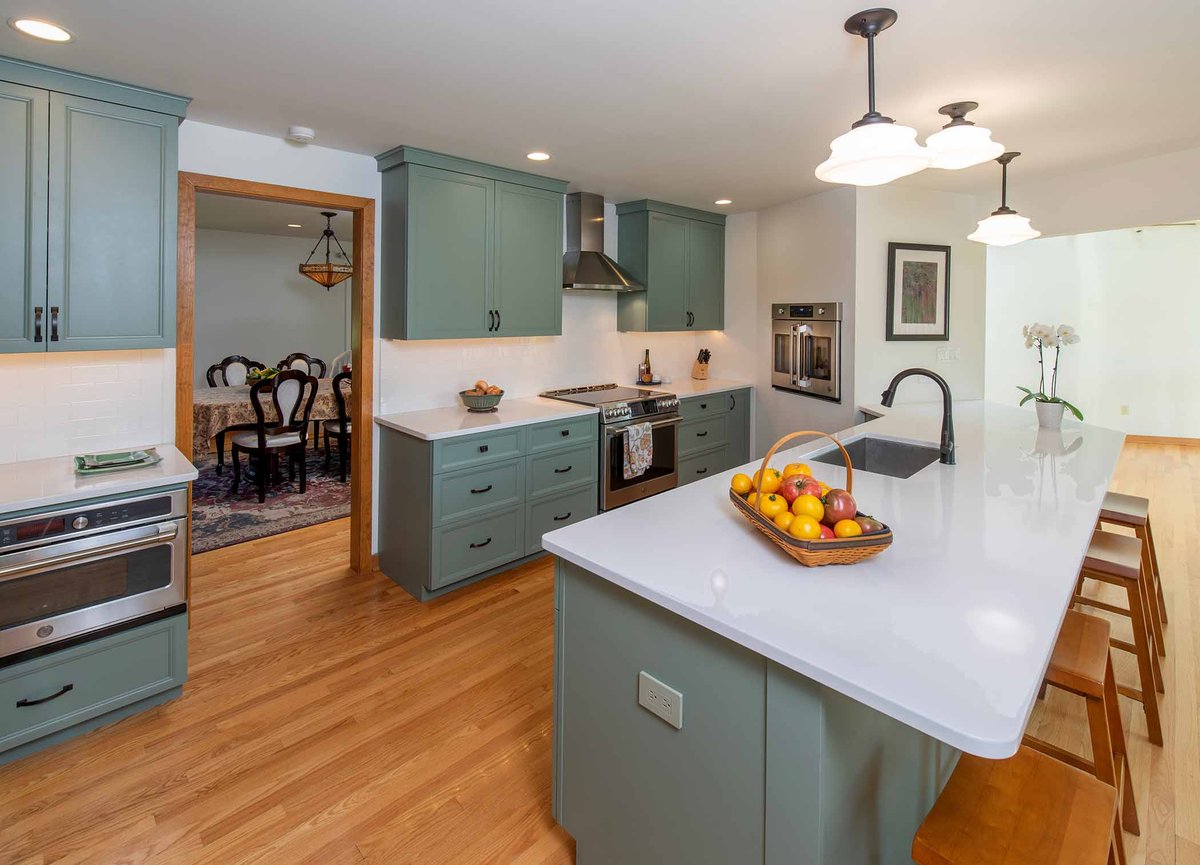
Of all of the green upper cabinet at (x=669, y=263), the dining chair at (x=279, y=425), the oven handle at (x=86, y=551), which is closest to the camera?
the oven handle at (x=86, y=551)

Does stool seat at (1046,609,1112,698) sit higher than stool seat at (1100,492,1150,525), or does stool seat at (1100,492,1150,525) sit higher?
stool seat at (1100,492,1150,525)

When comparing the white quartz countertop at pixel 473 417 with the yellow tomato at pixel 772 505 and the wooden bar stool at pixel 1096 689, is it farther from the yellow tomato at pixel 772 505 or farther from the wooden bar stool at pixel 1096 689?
the wooden bar stool at pixel 1096 689

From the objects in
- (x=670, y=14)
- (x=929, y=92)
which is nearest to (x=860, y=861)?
(x=670, y=14)

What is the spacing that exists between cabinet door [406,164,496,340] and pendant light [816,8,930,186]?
2215mm

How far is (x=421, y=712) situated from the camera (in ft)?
7.89

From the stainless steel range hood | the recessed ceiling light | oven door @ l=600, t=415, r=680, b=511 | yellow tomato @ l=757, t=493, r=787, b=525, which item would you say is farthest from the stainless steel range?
the recessed ceiling light

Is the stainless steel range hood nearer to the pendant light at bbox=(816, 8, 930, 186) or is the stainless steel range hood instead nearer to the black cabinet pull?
the pendant light at bbox=(816, 8, 930, 186)

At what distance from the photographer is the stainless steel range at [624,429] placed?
4062 millimetres

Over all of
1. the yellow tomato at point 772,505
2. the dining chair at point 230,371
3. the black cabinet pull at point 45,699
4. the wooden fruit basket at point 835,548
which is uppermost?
the dining chair at point 230,371

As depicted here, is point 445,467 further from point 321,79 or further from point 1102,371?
point 1102,371

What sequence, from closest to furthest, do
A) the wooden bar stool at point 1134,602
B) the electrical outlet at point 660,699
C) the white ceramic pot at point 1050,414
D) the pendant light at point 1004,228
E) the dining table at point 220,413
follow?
the electrical outlet at point 660,699 < the wooden bar stool at point 1134,602 < the pendant light at point 1004,228 < the white ceramic pot at point 1050,414 < the dining table at point 220,413

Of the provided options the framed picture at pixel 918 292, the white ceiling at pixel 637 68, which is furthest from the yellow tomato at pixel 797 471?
the framed picture at pixel 918 292

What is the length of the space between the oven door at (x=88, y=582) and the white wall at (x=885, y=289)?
406cm

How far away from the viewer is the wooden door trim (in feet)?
9.46
